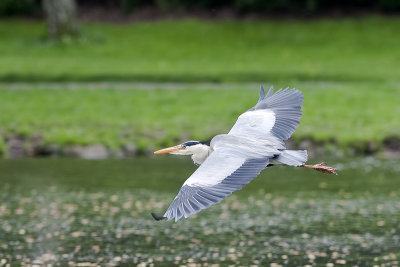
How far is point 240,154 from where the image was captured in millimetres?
9453

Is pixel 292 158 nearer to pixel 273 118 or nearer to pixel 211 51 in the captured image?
pixel 273 118

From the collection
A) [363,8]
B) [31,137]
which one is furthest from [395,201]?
[363,8]

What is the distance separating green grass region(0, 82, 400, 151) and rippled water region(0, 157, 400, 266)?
6.23 ft

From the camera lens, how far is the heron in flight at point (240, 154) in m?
8.51

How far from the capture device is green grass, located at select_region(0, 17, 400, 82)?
104 ft

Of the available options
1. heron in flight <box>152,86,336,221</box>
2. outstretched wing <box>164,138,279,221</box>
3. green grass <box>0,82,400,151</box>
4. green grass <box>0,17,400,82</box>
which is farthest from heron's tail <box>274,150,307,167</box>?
green grass <box>0,17,400,82</box>

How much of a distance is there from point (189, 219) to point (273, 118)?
5.78m

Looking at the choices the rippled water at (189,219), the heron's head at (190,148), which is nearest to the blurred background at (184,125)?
the rippled water at (189,219)

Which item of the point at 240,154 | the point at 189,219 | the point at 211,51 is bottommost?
the point at 211,51

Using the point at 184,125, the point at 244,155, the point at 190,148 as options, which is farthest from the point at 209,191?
the point at 184,125

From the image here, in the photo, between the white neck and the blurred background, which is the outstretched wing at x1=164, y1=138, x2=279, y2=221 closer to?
the white neck

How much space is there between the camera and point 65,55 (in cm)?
3628

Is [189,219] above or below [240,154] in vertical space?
below

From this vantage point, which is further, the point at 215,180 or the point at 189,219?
the point at 189,219
